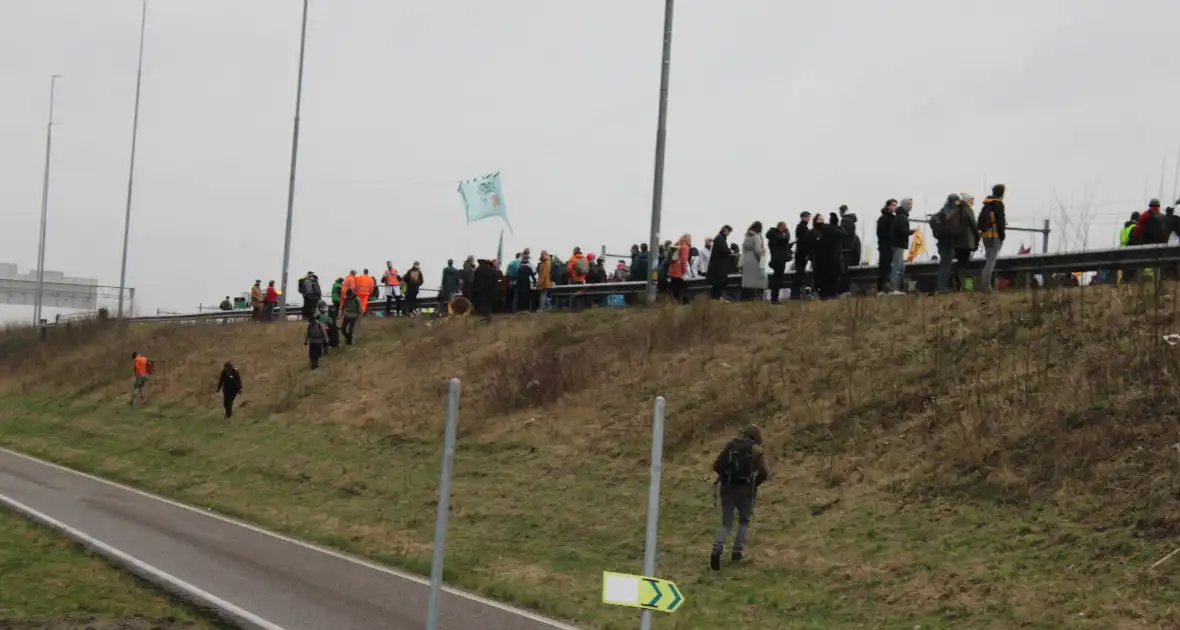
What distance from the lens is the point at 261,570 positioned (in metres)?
15.2

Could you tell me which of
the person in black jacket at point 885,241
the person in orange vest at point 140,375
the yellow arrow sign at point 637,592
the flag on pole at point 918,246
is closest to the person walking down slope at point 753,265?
the person in black jacket at point 885,241

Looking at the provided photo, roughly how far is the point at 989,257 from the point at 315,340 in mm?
19844

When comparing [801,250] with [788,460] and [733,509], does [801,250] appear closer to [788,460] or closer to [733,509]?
[788,460]

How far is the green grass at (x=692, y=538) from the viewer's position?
40.2 feet

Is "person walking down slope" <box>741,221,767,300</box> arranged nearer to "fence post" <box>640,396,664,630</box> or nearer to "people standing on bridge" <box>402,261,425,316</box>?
"people standing on bridge" <box>402,261,425,316</box>

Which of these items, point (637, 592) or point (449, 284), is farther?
point (449, 284)

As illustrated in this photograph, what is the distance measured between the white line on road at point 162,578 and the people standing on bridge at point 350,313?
17593 millimetres

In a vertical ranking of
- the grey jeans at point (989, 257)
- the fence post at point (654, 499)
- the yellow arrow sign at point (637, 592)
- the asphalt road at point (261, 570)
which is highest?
the grey jeans at point (989, 257)

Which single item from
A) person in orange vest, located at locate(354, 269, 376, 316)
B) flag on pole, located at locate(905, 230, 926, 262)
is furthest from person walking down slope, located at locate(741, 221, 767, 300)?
person in orange vest, located at locate(354, 269, 376, 316)

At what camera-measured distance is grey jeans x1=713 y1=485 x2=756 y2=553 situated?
14.5 m

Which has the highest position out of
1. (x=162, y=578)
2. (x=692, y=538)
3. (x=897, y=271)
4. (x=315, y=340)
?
(x=897, y=271)

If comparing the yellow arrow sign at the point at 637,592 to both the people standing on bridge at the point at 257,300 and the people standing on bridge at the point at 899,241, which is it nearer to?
the people standing on bridge at the point at 899,241

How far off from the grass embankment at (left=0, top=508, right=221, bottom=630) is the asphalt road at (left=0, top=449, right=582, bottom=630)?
0.70 meters

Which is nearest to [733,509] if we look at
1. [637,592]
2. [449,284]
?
[637,592]
